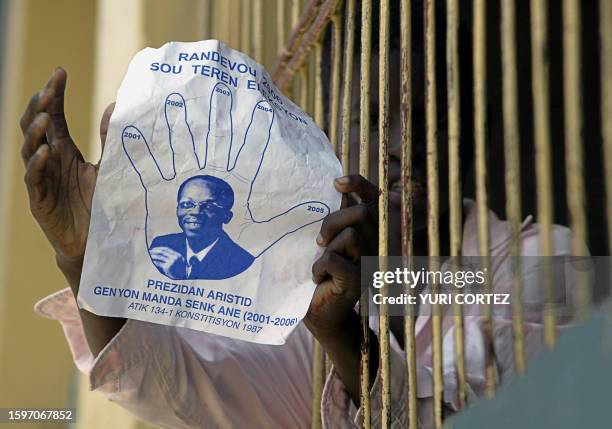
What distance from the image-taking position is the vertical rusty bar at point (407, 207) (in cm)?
131

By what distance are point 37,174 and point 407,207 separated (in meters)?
0.47

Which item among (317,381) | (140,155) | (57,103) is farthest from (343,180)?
(317,381)

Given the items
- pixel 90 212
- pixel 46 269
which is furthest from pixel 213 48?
pixel 46 269

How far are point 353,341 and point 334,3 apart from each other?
2.09 ft

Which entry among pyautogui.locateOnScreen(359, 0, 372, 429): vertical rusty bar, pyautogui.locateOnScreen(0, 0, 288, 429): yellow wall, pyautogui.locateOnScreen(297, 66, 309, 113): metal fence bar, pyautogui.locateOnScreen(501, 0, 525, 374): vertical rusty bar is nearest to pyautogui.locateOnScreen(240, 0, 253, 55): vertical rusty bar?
pyautogui.locateOnScreen(0, 0, 288, 429): yellow wall

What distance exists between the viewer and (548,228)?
1105 mm

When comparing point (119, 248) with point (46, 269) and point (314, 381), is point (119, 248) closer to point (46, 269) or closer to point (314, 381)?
point (314, 381)

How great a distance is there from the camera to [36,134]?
1.27 metres

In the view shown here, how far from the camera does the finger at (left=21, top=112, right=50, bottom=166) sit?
126 cm

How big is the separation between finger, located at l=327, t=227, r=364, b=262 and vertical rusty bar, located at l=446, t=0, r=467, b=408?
0.12m

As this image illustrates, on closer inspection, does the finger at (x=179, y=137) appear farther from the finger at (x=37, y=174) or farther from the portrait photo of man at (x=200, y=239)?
the finger at (x=37, y=174)

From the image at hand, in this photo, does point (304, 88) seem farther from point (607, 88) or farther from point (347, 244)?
point (607, 88)

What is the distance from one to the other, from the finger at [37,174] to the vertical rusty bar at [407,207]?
1.49ft

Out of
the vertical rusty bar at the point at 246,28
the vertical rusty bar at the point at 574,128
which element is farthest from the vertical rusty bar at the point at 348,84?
the vertical rusty bar at the point at 246,28
